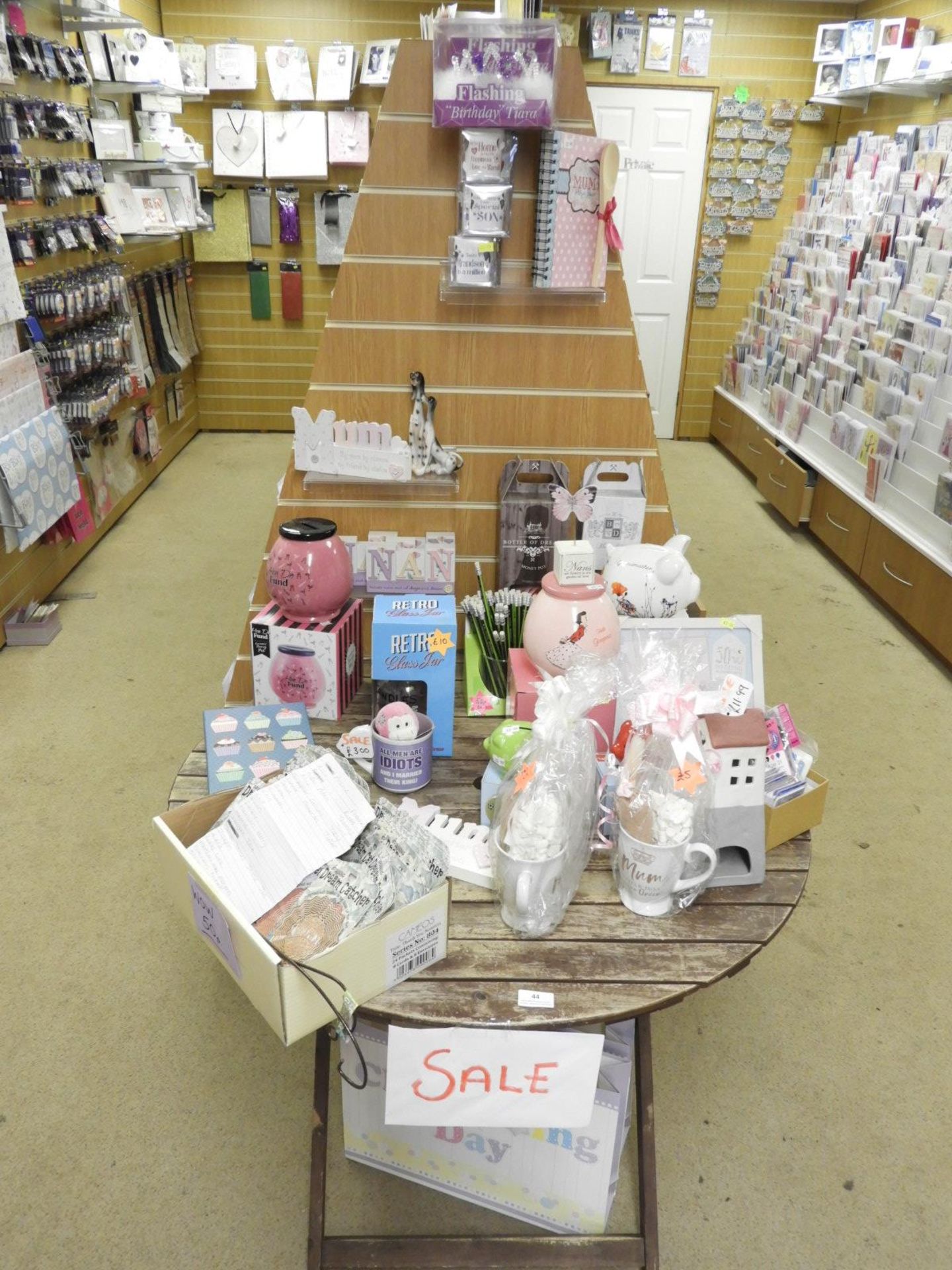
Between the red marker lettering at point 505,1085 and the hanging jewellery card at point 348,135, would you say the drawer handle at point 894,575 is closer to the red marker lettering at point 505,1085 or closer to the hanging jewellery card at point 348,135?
the red marker lettering at point 505,1085

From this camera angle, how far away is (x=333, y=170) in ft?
20.2

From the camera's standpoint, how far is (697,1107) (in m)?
2.00

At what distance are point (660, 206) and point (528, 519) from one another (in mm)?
5049

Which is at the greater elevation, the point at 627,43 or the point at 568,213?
the point at 627,43

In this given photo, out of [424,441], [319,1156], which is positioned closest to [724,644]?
[424,441]

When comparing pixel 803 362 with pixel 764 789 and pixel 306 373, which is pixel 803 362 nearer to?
pixel 306 373

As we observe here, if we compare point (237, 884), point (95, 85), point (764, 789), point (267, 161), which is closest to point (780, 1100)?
point (764, 789)

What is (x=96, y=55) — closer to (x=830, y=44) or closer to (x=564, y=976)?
(x=830, y=44)

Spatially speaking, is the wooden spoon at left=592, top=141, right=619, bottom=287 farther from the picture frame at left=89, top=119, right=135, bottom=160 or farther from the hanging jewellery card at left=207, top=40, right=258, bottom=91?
the hanging jewellery card at left=207, top=40, right=258, bottom=91

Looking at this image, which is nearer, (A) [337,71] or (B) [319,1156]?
(B) [319,1156]

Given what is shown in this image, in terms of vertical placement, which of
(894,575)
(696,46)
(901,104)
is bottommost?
(894,575)

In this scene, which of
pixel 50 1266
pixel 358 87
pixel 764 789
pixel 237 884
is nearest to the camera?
pixel 237 884

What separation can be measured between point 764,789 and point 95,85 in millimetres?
4875

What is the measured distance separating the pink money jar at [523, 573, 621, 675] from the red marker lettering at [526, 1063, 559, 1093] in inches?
27.3
